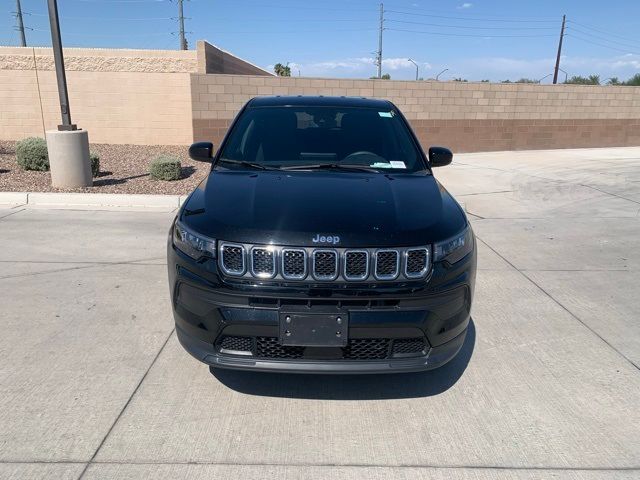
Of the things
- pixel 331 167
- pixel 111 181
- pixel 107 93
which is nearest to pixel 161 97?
pixel 107 93

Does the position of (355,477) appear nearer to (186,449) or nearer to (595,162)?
(186,449)

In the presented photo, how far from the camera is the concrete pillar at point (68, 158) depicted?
8.95 metres

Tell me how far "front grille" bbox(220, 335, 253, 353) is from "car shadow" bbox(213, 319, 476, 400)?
0.61 m

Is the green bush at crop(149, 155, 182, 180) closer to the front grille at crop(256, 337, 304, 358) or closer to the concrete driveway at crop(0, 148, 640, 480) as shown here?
the concrete driveway at crop(0, 148, 640, 480)

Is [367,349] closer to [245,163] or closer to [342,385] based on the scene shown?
[342,385]

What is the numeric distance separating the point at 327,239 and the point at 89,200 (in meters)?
6.98

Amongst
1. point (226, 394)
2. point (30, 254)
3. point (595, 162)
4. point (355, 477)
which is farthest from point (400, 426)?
point (595, 162)

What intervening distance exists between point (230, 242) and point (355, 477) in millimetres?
1334

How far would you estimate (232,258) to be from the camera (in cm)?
274

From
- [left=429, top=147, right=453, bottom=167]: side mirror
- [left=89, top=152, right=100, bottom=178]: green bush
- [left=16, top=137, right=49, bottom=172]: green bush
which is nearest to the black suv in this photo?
[left=429, top=147, right=453, bottom=167]: side mirror

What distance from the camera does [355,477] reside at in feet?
8.41

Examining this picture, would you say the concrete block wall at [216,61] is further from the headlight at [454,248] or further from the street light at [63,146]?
the headlight at [454,248]

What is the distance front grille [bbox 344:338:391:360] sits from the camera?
9.04 ft

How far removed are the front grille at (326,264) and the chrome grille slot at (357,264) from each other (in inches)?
2.7
